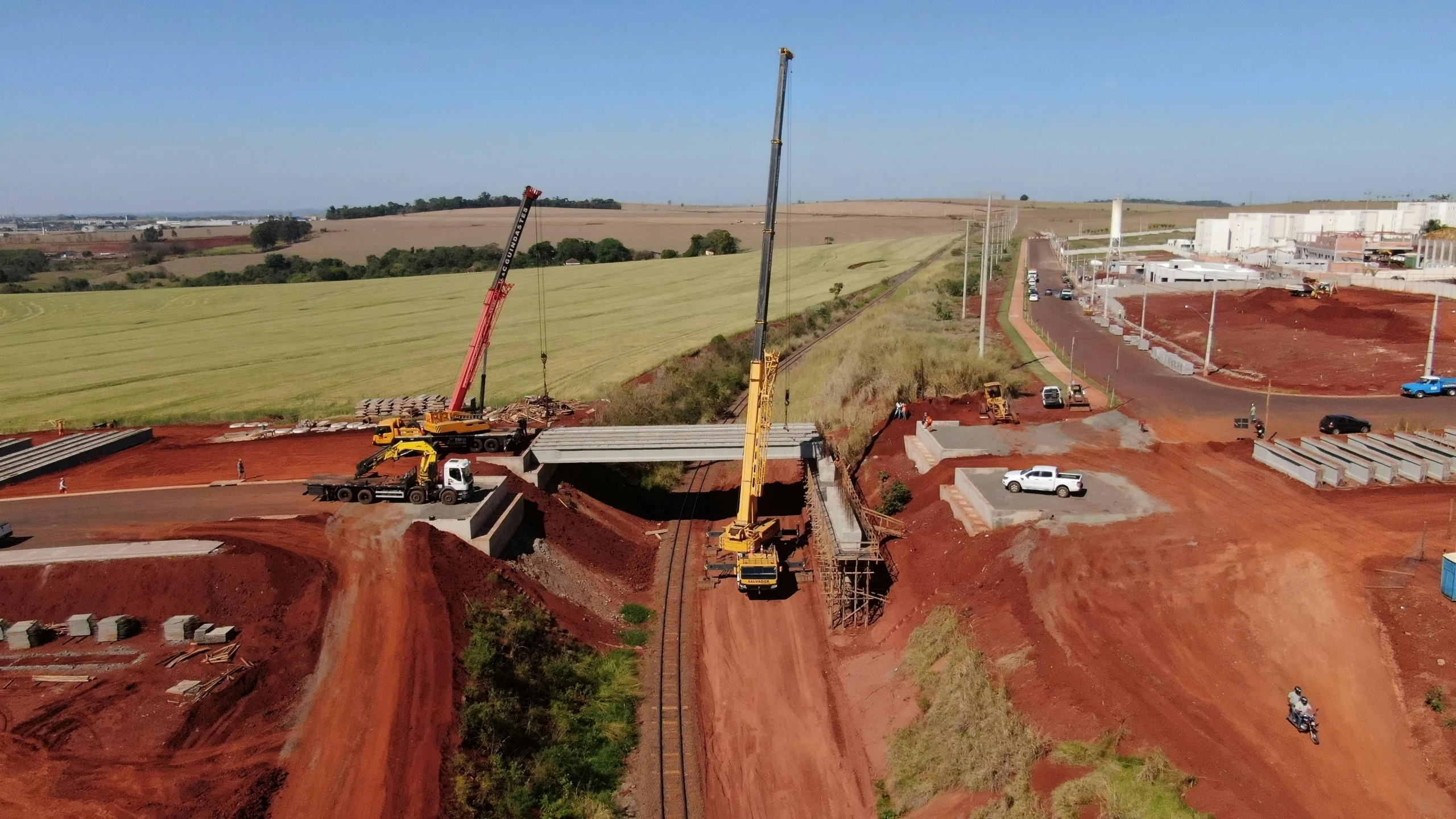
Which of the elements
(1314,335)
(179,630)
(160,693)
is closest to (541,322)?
(179,630)

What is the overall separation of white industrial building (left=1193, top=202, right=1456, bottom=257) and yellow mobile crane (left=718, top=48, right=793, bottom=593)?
369 feet

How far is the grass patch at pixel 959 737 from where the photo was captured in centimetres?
1892

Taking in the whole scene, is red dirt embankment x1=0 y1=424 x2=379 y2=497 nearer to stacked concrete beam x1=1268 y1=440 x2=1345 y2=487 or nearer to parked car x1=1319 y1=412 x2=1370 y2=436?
stacked concrete beam x1=1268 y1=440 x2=1345 y2=487

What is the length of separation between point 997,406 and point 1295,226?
111086mm

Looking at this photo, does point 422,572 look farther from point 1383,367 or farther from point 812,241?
point 812,241

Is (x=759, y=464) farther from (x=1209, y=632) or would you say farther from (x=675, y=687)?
(x=1209, y=632)

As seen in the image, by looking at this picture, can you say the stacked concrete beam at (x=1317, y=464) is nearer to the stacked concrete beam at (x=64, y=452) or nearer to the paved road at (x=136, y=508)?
the paved road at (x=136, y=508)

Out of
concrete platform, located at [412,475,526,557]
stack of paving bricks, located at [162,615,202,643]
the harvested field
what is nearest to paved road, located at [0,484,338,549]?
concrete platform, located at [412,475,526,557]

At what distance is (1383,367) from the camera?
51.0 m

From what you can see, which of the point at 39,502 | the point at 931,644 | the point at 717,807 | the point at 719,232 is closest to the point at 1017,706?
the point at 931,644

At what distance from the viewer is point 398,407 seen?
4709 cm

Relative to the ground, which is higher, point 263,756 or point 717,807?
point 263,756

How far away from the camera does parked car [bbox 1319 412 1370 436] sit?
3719 centimetres

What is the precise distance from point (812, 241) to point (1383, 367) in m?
123
